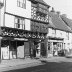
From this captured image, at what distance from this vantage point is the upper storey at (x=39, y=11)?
31259mm

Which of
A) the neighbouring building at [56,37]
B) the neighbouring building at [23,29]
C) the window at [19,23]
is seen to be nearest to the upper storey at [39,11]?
the neighbouring building at [23,29]

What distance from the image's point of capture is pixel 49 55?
116 feet

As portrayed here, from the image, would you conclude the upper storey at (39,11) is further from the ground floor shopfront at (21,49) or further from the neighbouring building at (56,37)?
the ground floor shopfront at (21,49)

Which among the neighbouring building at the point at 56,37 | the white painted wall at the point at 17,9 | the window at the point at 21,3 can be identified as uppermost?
the window at the point at 21,3

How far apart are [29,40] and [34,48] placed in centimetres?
309

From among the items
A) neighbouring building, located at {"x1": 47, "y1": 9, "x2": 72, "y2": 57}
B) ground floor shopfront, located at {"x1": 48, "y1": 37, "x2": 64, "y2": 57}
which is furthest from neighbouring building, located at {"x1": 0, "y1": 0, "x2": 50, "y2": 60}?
neighbouring building, located at {"x1": 47, "y1": 9, "x2": 72, "y2": 57}

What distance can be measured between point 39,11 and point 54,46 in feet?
33.1

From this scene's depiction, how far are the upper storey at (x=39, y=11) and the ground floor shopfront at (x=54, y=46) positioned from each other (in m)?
4.32

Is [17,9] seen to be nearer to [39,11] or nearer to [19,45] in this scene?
[19,45]

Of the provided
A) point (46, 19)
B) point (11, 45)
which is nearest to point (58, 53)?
point (46, 19)

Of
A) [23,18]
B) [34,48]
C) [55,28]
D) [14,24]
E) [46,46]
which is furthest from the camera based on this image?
[55,28]

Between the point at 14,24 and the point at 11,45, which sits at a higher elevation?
the point at 14,24

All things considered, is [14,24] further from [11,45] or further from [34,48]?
[34,48]

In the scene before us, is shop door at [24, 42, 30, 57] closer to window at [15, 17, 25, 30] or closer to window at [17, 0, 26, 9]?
window at [15, 17, 25, 30]
